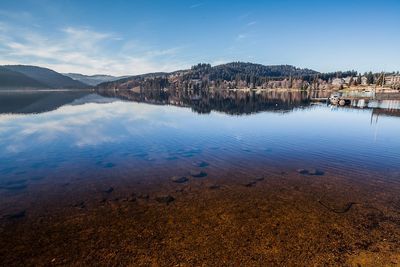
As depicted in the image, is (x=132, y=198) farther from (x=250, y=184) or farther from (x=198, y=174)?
(x=250, y=184)

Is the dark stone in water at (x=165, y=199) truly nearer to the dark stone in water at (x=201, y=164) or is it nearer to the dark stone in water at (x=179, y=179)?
the dark stone in water at (x=179, y=179)

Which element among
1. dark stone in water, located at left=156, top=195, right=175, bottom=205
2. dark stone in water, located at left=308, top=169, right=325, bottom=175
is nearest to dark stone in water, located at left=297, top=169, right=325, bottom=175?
dark stone in water, located at left=308, top=169, right=325, bottom=175

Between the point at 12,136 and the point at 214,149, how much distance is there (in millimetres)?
38910

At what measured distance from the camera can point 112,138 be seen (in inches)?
1864

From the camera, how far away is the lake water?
15.0 m

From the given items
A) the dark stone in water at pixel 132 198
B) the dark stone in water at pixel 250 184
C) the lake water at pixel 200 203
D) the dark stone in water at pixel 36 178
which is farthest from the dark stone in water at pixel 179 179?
the dark stone in water at pixel 36 178

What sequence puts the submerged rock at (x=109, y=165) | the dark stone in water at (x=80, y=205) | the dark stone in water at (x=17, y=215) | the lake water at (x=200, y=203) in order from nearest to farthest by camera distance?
the lake water at (x=200, y=203) < the dark stone in water at (x=17, y=215) < the dark stone in water at (x=80, y=205) < the submerged rock at (x=109, y=165)

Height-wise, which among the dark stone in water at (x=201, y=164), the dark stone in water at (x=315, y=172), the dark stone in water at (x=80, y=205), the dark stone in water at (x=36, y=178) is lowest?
the dark stone in water at (x=315, y=172)

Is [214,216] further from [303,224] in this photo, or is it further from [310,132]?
[310,132]

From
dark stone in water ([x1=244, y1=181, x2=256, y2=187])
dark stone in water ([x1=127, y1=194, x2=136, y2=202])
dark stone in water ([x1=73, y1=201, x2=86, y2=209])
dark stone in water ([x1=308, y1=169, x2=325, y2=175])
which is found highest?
dark stone in water ([x1=73, y1=201, x2=86, y2=209])

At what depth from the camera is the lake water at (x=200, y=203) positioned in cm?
1501

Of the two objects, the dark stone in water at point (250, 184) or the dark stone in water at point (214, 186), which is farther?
the dark stone in water at point (250, 184)

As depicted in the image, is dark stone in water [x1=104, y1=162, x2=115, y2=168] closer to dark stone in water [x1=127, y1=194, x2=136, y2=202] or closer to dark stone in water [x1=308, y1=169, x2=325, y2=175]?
dark stone in water [x1=127, y1=194, x2=136, y2=202]

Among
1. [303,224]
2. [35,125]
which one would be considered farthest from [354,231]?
[35,125]
